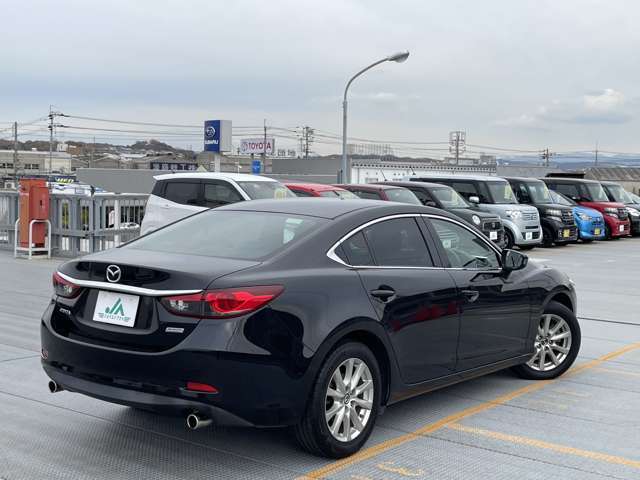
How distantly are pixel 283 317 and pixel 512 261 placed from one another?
2472 millimetres

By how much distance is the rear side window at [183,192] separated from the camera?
15.1m

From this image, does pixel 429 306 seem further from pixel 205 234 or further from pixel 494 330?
pixel 205 234

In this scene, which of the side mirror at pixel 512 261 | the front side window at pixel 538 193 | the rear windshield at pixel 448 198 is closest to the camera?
the side mirror at pixel 512 261

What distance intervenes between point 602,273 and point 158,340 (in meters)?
12.9

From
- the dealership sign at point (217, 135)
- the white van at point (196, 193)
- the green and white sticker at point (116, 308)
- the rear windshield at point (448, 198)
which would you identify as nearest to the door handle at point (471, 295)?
the green and white sticker at point (116, 308)

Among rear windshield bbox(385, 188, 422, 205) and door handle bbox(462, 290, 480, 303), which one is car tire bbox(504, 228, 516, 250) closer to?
rear windshield bbox(385, 188, 422, 205)

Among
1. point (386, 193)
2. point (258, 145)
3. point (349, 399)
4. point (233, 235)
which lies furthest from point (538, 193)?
point (258, 145)

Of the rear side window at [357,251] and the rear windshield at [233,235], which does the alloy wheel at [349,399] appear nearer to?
the rear side window at [357,251]

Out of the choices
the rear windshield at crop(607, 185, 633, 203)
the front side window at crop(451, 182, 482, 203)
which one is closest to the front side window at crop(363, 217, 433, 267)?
the front side window at crop(451, 182, 482, 203)

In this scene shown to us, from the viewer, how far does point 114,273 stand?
14.8 feet

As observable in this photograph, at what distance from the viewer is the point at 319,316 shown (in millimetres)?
4500

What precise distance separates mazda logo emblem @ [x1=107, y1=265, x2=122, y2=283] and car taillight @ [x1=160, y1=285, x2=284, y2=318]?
1.19 feet

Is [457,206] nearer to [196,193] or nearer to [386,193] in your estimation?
[386,193]

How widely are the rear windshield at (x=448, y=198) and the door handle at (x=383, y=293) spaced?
14.9m
